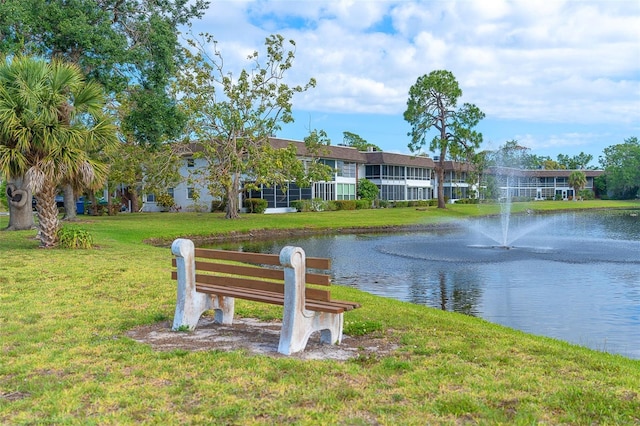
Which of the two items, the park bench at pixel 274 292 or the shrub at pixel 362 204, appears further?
the shrub at pixel 362 204

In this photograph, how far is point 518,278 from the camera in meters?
15.3

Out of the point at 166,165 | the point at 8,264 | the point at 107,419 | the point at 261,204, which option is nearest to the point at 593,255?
the point at 8,264

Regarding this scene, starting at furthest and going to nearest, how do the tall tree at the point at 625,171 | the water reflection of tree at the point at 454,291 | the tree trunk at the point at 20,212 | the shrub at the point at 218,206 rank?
the tall tree at the point at 625,171, the shrub at the point at 218,206, the tree trunk at the point at 20,212, the water reflection of tree at the point at 454,291

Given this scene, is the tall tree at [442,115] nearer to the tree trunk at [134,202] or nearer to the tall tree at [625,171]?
the tree trunk at [134,202]

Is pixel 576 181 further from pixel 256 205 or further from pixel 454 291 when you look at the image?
pixel 454 291

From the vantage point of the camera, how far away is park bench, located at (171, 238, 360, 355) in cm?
621

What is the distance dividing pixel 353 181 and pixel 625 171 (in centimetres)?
5615

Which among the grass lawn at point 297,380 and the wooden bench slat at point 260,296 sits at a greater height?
the wooden bench slat at point 260,296

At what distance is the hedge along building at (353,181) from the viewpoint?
47719 mm

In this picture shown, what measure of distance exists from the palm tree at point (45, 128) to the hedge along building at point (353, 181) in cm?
1776

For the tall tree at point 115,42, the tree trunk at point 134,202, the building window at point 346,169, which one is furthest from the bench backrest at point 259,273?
the building window at point 346,169

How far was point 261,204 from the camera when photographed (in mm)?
45781

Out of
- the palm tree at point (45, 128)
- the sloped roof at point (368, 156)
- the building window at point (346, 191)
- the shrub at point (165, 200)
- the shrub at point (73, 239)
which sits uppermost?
the sloped roof at point (368, 156)

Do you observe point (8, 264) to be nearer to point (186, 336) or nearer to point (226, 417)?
point (186, 336)
